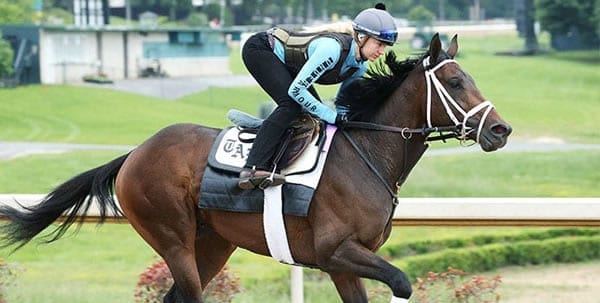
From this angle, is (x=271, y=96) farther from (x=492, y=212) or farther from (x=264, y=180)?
(x=492, y=212)

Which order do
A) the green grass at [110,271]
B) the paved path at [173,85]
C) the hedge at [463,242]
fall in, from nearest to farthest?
the green grass at [110,271], the hedge at [463,242], the paved path at [173,85]

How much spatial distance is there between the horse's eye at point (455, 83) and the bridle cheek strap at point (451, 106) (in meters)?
0.04

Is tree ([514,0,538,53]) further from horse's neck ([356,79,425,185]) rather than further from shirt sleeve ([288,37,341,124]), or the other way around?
shirt sleeve ([288,37,341,124])

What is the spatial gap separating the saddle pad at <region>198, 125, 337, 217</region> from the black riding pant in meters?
0.13

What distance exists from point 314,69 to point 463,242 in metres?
7.08

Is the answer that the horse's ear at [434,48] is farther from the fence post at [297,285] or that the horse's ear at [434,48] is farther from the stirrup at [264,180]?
the fence post at [297,285]

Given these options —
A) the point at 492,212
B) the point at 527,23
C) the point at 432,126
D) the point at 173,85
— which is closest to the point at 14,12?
the point at 173,85

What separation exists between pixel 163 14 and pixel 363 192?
37040mm

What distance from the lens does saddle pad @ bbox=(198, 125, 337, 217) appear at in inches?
195

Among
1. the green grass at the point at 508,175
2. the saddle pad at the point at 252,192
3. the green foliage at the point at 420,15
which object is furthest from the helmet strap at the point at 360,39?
the green foliage at the point at 420,15

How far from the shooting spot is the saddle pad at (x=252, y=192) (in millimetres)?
4949

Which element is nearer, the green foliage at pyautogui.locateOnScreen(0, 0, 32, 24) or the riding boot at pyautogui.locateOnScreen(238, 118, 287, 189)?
the riding boot at pyautogui.locateOnScreen(238, 118, 287, 189)

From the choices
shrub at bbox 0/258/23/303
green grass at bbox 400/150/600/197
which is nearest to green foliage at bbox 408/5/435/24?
green grass at bbox 400/150/600/197

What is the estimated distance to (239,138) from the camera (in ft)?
17.2
